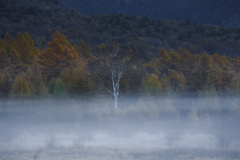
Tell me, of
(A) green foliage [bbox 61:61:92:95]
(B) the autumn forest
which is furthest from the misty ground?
(B) the autumn forest

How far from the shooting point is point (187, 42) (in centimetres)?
5712

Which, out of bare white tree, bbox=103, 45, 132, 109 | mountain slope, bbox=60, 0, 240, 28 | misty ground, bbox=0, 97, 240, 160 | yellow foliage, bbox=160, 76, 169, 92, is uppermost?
mountain slope, bbox=60, 0, 240, 28

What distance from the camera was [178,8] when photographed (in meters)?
108

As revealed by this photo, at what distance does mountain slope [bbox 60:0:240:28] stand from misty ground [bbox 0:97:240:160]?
2804 inches

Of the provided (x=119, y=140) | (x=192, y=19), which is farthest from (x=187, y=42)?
(x=119, y=140)

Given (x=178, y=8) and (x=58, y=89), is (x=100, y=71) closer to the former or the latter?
(x=58, y=89)

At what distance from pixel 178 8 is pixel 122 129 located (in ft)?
336

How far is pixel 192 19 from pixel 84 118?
288 feet

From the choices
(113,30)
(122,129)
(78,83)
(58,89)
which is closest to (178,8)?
(113,30)

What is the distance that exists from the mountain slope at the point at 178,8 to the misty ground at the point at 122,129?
2804 inches

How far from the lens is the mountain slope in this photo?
8524 centimetres

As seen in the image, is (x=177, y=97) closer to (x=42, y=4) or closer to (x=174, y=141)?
(x=174, y=141)

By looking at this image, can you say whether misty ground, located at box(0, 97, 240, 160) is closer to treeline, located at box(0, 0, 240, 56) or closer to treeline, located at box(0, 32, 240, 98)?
treeline, located at box(0, 32, 240, 98)

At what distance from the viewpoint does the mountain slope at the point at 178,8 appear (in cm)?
8524
